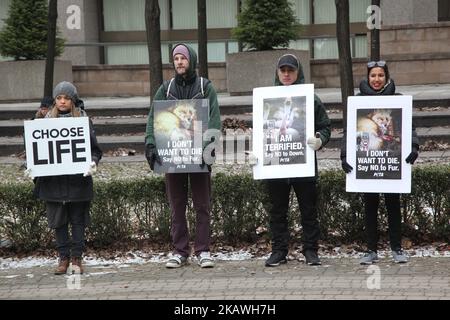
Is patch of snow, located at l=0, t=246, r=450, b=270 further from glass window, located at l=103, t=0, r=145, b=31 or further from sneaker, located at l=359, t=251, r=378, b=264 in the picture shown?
glass window, located at l=103, t=0, r=145, b=31

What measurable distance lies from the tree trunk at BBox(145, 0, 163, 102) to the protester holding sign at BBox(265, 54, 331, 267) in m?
6.67

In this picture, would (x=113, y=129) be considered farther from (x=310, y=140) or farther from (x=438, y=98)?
(x=310, y=140)

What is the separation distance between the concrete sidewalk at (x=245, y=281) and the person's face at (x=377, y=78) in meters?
1.65

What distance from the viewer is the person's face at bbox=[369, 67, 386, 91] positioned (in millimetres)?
7039

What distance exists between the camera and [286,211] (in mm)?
7363

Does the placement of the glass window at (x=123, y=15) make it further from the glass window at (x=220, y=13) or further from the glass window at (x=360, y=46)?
the glass window at (x=360, y=46)

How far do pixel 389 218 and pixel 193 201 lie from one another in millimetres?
1846

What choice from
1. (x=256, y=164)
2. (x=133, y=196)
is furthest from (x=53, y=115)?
(x=256, y=164)

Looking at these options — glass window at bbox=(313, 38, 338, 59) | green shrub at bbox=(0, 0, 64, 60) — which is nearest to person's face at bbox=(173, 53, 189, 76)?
green shrub at bbox=(0, 0, 64, 60)

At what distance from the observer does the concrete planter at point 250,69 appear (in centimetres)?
1850

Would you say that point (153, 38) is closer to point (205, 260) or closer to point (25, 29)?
point (25, 29)

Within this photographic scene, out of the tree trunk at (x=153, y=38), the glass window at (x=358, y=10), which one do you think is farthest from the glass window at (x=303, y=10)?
the tree trunk at (x=153, y=38)

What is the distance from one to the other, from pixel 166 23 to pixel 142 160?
13460mm

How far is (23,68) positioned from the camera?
1933 cm
